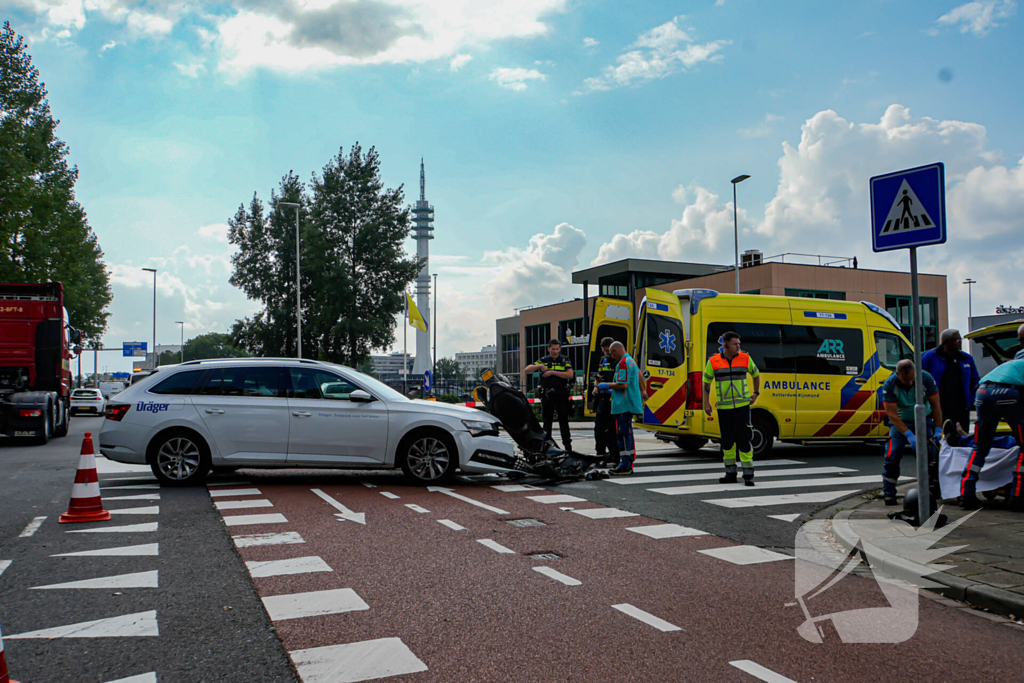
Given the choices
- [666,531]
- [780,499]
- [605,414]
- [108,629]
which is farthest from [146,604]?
[605,414]

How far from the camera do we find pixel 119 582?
5.27 meters

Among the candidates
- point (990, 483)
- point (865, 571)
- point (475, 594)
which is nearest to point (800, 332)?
point (990, 483)

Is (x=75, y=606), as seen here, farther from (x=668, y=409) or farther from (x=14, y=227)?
(x=14, y=227)

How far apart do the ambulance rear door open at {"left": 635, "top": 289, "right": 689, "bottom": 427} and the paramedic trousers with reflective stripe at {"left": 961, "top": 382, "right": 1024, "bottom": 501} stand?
5.22 m

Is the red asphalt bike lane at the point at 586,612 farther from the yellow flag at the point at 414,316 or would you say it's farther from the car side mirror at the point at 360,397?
the yellow flag at the point at 414,316

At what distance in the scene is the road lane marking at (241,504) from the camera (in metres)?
8.17

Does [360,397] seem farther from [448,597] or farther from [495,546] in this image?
[448,597]

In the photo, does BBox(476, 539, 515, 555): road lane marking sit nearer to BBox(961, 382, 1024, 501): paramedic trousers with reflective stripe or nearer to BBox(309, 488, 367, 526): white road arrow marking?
BBox(309, 488, 367, 526): white road arrow marking

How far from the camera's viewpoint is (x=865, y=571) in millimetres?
5770

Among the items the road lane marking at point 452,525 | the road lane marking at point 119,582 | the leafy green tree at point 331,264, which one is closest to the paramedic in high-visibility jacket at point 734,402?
the road lane marking at point 452,525

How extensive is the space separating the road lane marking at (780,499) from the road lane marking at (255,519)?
14.5 ft

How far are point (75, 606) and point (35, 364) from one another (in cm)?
1624

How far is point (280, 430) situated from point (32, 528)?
9.76 feet


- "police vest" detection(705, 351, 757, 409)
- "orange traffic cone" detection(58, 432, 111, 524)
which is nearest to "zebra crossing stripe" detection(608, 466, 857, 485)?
"police vest" detection(705, 351, 757, 409)
